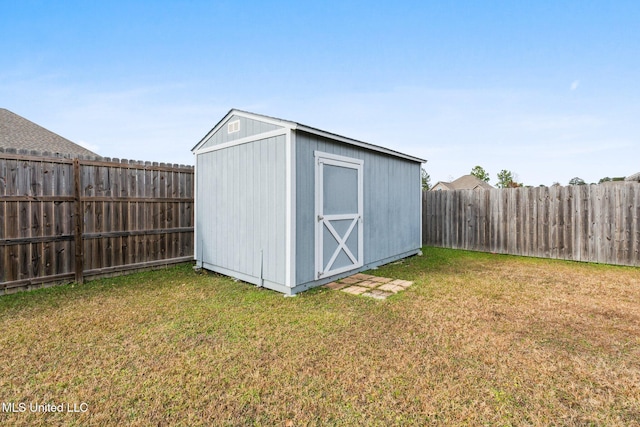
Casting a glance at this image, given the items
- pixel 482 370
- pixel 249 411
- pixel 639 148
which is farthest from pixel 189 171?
pixel 639 148

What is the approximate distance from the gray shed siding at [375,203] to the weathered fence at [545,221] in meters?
1.60

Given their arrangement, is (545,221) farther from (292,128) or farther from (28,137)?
(28,137)

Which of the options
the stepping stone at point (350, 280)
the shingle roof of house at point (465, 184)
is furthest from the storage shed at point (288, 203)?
the shingle roof of house at point (465, 184)

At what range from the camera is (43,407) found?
1.78m

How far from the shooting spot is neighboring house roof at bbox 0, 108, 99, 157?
883cm

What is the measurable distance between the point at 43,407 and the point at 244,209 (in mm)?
3340

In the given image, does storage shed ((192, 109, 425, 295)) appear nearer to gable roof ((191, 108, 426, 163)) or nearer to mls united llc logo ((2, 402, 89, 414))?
gable roof ((191, 108, 426, 163))

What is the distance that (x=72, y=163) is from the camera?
183 inches

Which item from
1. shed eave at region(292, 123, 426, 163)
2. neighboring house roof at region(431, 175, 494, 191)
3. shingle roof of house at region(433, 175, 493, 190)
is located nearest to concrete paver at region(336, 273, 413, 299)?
shed eave at region(292, 123, 426, 163)

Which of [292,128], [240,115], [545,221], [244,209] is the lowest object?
[545,221]

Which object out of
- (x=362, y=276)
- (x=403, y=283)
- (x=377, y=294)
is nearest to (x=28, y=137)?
(x=362, y=276)

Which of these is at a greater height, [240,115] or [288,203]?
[240,115]

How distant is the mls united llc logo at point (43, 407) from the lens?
5.72 feet

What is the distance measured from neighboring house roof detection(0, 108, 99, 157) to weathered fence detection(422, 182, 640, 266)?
463 inches
